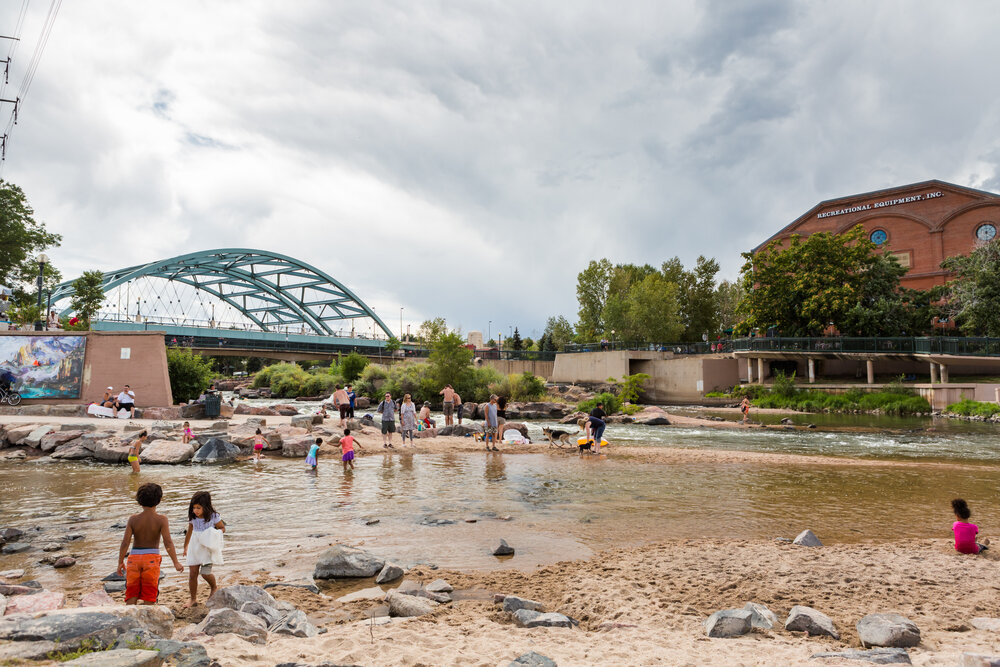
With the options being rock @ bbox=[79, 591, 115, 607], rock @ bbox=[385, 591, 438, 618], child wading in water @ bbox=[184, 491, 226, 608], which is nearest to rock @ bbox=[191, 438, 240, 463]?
child wading in water @ bbox=[184, 491, 226, 608]

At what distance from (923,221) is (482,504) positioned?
57.7 meters

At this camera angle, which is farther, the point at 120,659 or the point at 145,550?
the point at 145,550

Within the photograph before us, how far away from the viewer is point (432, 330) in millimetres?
45250

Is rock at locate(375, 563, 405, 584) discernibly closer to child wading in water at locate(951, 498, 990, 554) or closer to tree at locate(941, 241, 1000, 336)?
child wading in water at locate(951, 498, 990, 554)

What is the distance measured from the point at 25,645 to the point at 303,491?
8.50 m

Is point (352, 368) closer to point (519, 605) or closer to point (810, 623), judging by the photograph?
point (519, 605)

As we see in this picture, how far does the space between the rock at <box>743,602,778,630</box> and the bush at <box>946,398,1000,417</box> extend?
3536 cm

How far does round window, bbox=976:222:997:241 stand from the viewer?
47.6m

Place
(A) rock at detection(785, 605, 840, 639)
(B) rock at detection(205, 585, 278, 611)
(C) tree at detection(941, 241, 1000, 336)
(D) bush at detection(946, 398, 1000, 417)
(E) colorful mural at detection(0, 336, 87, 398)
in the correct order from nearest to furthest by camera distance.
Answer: (A) rock at detection(785, 605, 840, 639)
(B) rock at detection(205, 585, 278, 611)
(E) colorful mural at detection(0, 336, 87, 398)
(D) bush at detection(946, 398, 1000, 417)
(C) tree at detection(941, 241, 1000, 336)

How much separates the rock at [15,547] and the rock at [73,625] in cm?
490

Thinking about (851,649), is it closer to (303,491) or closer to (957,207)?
(303,491)

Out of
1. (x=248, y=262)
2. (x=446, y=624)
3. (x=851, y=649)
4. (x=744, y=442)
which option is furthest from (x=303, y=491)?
(x=248, y=262)

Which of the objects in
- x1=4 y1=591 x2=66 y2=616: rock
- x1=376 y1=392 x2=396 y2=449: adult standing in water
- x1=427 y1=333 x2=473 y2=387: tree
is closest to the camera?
x1=4 y1=591 x2=66 y2=616: rock

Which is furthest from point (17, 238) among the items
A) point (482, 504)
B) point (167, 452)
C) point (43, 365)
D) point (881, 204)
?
point (881, 204)
